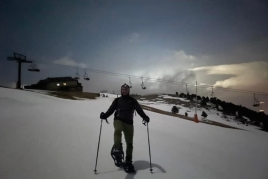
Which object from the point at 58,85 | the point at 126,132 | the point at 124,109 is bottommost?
the point at 126,132

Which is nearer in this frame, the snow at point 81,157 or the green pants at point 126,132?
the snow at point 81,157

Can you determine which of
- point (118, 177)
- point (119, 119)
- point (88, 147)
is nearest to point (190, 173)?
point (118, 177)

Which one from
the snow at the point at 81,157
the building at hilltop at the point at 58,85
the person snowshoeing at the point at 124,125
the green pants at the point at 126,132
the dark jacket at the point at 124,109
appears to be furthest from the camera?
the building at hilltop at the point at 58,85

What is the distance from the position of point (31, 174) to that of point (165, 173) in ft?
10.9

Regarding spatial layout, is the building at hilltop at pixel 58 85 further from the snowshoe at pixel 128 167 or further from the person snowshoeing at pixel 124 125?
the snowshoe at pixel 128 167

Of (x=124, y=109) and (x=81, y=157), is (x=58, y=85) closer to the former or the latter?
(x=81, y=157)

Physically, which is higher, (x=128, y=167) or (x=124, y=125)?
(x=124, y=125)

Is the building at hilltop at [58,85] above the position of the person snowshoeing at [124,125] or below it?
above

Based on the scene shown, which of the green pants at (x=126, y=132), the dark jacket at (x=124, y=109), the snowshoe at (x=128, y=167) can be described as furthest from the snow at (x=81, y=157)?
the dark jacket at (x=124, y=109)

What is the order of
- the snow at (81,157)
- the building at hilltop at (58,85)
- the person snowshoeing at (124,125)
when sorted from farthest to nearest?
the building at hilltop at (58,85), the person snowshoeing at (124,125), the snow at (81,157)

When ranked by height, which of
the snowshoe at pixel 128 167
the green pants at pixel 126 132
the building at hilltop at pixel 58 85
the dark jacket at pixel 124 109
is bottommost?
the snowshoe at pixel 128 167

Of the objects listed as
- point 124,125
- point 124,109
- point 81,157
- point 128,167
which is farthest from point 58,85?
point 128,167

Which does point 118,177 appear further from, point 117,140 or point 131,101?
point 131,101

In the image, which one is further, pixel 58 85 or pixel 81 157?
pixel 58 85
